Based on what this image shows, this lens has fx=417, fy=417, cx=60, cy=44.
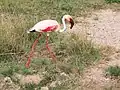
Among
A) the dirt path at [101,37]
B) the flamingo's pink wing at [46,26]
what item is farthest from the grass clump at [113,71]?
the flamingo's pink wing at [46,26]

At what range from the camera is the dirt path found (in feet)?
18.9

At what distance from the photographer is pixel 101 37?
301 inches

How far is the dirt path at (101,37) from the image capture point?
575 centimetres

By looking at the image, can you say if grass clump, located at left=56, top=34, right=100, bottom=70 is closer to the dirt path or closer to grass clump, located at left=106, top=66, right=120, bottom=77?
the dirt path

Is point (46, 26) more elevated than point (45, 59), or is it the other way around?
point (46, 26)

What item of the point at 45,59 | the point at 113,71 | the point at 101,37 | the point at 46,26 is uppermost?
the point at 46,26

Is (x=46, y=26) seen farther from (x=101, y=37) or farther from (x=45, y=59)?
(x=101, y=37)

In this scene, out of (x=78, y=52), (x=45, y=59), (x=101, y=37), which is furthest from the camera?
(x=101, y=37)

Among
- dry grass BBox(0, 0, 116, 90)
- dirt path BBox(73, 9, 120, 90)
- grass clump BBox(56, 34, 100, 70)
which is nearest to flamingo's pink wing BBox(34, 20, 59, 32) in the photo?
dry grass BBox(0, 0, 116, 90)

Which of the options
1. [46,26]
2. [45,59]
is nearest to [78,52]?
[45,59]

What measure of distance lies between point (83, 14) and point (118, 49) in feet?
7.33

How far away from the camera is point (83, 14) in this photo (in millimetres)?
8992

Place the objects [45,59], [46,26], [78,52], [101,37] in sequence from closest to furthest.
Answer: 1. [46,26]
2. [45,59]
3. [78,52]
4. [101,37]

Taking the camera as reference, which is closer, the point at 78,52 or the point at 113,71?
the point at 113,71
